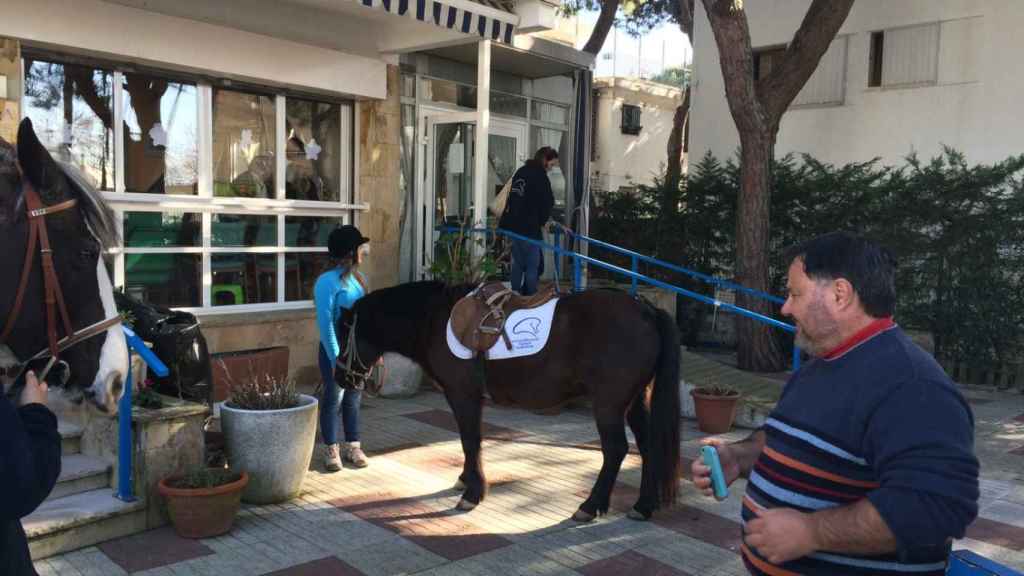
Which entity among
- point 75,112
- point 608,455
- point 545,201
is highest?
point 75,112

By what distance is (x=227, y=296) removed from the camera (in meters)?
7.60

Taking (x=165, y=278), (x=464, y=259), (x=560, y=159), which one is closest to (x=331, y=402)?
(x=165, y=278)

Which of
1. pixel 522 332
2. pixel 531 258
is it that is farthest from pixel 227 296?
pixel 522 332

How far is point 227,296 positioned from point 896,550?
7019 millimetres

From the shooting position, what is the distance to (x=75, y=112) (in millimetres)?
6473

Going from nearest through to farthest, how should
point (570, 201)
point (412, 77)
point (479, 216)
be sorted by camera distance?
point (479, 216), point (412, 77), point (570, 201)

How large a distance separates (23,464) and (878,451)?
72.2 inches

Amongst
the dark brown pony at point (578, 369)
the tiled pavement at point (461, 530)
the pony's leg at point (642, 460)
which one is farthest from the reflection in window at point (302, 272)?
the pony's leg at point (642, 460)

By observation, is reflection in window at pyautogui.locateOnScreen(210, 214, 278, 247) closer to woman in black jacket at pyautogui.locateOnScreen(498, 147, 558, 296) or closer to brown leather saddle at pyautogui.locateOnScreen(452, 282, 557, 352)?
woman in black jacket at pyautogui.locateOnScreen(498, 147, 558, 296)

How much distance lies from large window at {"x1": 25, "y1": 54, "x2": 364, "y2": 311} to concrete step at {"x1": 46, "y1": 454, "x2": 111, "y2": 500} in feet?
8.39

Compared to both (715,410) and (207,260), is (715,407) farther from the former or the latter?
(207,260)

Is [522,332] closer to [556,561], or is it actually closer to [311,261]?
[556,561]

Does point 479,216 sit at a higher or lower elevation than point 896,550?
higher

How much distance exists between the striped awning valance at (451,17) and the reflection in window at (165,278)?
117 inches
